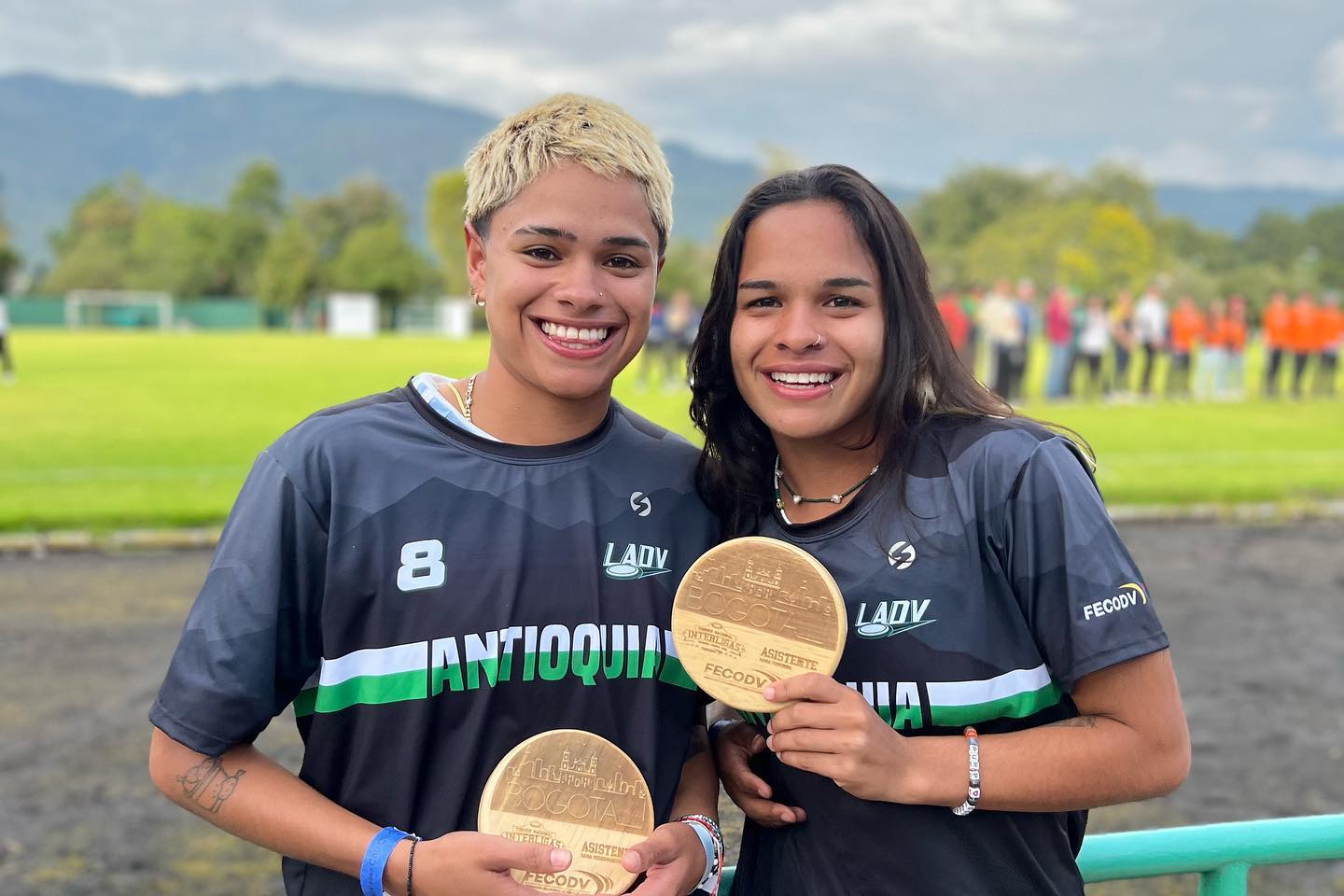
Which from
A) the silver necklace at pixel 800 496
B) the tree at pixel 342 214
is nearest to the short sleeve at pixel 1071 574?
the silver necklace at pixel 800 496

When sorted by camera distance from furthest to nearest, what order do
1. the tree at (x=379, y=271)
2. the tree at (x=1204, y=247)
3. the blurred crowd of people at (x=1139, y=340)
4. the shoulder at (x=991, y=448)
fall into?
the tree at (x=1204, y=247) < the tree at (x=379, y=271) < the blurred crowd of people at (x=1139, y=340) < the shoulder at (x=991, y=448)

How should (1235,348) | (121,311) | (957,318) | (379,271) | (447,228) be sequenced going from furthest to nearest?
(447,228), (121,311), (379,271), (1235,348), (957,318)

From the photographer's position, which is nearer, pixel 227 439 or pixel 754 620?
pixel 754 620

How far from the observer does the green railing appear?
1.92 m

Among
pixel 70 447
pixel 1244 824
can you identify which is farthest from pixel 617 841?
pixel 70 447

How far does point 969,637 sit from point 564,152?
1.07 metres

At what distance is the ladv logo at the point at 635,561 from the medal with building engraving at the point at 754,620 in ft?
0.49

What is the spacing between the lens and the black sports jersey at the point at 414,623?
1732 millimetres

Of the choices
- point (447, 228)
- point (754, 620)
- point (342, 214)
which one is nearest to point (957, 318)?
point (754, 620)

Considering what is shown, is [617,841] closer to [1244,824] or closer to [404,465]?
[404,465]

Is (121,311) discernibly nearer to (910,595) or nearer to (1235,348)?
(1235,348)

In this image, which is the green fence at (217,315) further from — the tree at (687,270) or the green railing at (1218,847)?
the green railing at (1218,847)

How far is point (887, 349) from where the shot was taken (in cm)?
195

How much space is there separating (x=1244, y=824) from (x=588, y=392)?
141 cm
